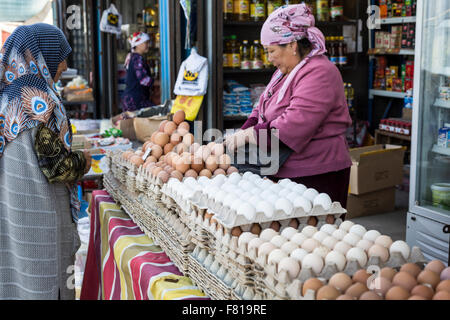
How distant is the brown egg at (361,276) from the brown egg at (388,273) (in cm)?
3

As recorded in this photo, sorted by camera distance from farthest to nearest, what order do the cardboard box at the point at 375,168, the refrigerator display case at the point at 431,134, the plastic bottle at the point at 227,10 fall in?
the plastic bottle at the point at 227,10, the cardboard box at the point at 375,168, the refrigerator display case at the point at 431,134

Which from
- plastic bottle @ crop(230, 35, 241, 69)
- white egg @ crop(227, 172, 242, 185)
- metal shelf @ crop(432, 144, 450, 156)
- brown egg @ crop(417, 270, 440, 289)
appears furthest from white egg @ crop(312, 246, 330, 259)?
plastic bottle @ crop(230, 35, 241, 69)

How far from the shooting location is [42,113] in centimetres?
241

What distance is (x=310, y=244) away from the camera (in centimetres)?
150

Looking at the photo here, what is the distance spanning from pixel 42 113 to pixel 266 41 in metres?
1.12

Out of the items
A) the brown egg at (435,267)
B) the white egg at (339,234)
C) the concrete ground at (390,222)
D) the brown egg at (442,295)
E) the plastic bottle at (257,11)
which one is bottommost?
the concrete ground at (390,222)

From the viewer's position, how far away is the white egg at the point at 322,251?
4.72 feet

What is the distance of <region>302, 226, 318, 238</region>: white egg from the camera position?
5.29ft

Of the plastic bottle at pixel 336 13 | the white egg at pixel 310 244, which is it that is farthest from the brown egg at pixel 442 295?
the plastic bottle at pixel 336 13

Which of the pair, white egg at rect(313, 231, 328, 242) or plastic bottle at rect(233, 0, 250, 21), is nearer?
white egg at rect(313, 231, 328, 242)

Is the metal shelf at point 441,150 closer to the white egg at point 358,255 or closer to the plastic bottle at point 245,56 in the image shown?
the white egg at point 358,255

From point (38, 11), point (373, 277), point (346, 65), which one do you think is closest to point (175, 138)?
point (373, 277)

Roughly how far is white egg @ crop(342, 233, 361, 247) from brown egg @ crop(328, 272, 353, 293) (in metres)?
0.20

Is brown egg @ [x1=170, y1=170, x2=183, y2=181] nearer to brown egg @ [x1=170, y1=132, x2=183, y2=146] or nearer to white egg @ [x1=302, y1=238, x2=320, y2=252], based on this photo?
brown egg @ [x1=170, y1=132, x2=183, y2=146]
